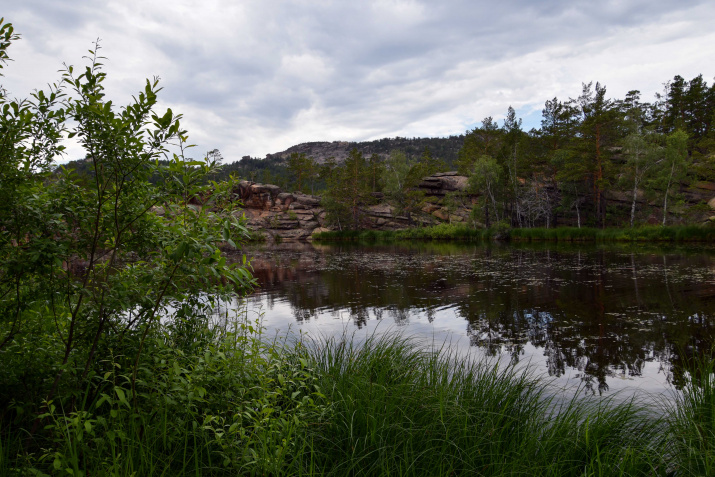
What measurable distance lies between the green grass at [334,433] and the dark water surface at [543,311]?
1.70 m

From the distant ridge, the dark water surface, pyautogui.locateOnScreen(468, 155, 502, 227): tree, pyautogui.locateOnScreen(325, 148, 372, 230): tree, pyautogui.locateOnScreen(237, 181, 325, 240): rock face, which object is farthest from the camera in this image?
the distant ridge

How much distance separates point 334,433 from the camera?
126 inches

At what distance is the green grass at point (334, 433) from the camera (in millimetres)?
2459

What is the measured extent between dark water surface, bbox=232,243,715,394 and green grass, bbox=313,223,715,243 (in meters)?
11.6

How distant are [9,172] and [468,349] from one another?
6596 millimetres

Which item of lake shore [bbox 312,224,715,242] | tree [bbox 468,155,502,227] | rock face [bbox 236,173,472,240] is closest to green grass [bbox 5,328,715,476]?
lake shore [bbox 312,224,715,242]

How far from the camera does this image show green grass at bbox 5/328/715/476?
2.46 m

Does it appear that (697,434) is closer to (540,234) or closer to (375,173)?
(540,234)

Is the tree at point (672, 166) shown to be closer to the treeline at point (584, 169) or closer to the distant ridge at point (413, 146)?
the treeline at point (584, 169)

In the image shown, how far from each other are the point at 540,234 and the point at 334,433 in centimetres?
3875

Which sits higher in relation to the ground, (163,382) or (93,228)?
(93,228)

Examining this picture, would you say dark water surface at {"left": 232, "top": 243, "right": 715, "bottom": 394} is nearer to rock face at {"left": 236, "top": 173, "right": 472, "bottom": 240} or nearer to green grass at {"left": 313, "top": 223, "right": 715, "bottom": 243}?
green grass at {"left": 313, "top": 223, "right": 715, "bottom": 243}

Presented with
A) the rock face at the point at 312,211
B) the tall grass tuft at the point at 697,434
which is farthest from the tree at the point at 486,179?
the tall grass tuft at the point at 697,434

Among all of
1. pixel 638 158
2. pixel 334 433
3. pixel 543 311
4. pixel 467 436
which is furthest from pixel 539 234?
pixel 334 433
